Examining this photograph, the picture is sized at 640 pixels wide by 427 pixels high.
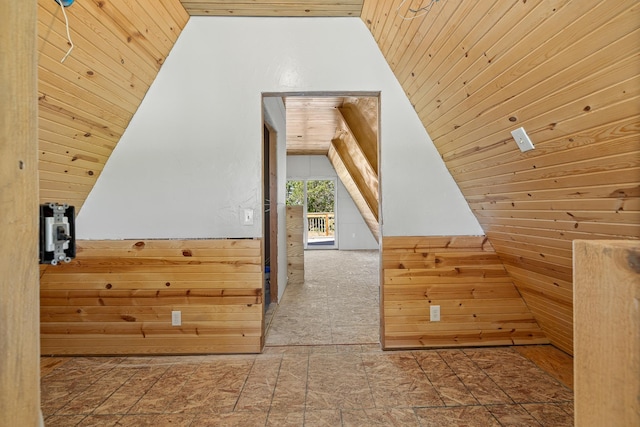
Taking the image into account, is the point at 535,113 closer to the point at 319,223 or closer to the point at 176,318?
the point at 176,318

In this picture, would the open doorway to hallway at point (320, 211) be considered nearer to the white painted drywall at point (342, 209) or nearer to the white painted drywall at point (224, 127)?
the white painted drywall at point (342, 209)

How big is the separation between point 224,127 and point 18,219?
6.17 ft

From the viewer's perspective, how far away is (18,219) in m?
0.49

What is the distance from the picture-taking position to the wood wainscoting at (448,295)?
88.9 inches

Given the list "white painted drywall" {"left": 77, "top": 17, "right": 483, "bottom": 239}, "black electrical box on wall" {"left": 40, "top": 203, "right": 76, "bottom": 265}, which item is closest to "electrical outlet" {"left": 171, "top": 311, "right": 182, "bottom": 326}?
"white painted drywall" {"left": 77, "top": 17, "right": 483, "bottom": 239}

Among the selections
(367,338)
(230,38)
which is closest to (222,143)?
(230,38)

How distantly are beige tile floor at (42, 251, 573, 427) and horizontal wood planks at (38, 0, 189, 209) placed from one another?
3.92 ft

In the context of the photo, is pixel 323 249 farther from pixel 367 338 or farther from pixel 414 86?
pixel 414 86

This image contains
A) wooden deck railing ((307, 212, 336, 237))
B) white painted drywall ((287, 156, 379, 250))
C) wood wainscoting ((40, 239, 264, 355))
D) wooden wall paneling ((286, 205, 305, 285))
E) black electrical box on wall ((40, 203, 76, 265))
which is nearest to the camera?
black electrical box on wall ((40, 203, 76, 265))

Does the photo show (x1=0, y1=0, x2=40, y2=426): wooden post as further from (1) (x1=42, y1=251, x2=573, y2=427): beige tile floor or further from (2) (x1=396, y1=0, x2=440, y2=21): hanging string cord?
(2) (x1=396, y1=0, x2=440, y2=21): hanging string cord

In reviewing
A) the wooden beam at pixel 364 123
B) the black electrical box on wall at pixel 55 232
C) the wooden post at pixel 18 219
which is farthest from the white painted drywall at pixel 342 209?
the wooden post at pixel 18 219

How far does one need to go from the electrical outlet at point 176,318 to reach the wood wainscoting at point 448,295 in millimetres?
1458

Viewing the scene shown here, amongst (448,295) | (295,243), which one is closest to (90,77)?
(448,295)

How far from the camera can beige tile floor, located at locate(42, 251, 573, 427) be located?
1601 millimetres
